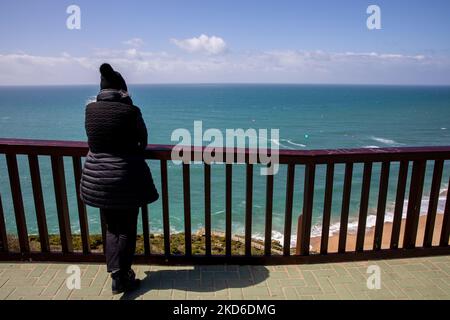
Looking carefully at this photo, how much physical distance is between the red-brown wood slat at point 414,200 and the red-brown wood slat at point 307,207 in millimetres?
989

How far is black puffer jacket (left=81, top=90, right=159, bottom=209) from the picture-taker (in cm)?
245

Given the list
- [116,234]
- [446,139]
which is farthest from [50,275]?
[446,139]

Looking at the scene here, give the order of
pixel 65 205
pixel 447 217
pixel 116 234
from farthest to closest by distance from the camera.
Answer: pixel 447 217 < pixel 65 205 < pixel 116 234

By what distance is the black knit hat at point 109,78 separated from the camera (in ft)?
8.10

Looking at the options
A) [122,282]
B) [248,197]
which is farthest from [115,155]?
[248,197]

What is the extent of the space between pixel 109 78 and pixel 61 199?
142 centimetres

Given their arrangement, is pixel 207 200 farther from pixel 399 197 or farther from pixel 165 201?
pixel 399 197

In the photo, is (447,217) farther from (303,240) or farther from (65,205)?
(65,205)

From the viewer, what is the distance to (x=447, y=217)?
11.7 feet

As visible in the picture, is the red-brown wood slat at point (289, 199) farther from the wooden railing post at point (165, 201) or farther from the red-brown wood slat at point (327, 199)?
the wooden railing post at point (165, 201)

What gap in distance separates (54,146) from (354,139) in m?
53.8

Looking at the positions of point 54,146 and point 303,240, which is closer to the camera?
point 54,146

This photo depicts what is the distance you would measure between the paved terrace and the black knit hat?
5.75 ft

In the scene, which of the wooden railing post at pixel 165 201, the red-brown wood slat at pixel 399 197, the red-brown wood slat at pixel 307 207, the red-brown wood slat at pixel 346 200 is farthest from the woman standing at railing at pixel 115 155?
the red-brown wood slat at pixel 399 197
